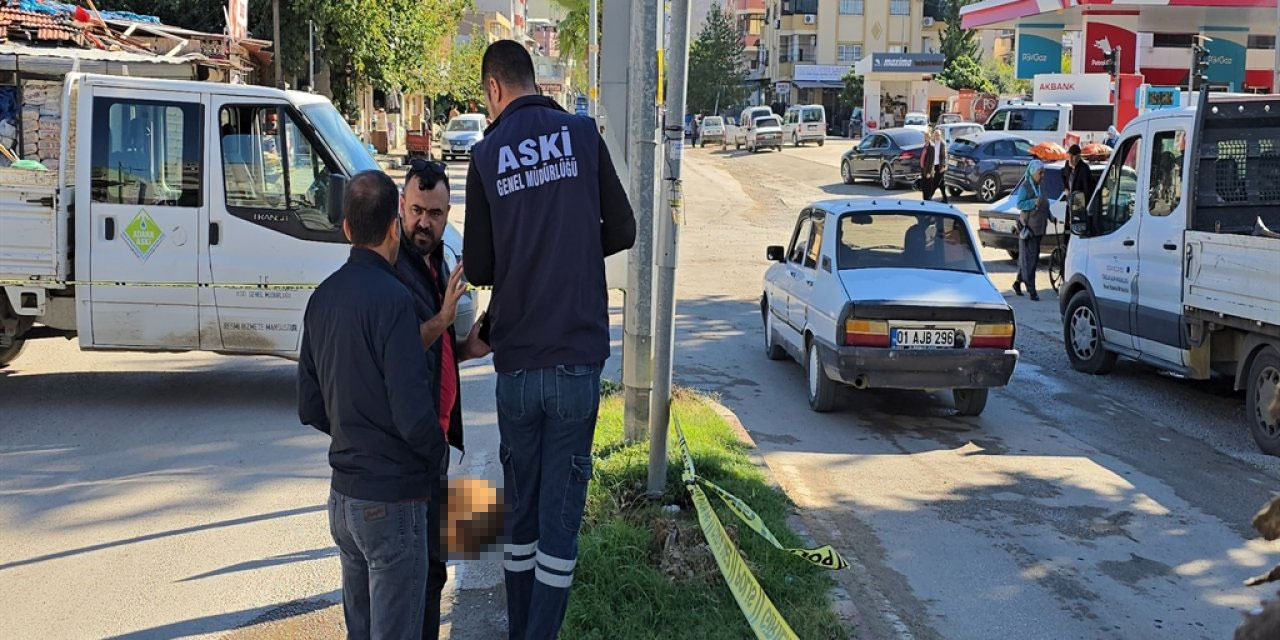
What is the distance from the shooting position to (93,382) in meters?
9.86

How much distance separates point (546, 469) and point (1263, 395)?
6548mm

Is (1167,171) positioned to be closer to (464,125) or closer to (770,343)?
(770,343)

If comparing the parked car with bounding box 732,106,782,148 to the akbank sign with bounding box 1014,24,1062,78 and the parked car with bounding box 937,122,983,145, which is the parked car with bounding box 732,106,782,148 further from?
the parked car with bounding box 937,122,983,145

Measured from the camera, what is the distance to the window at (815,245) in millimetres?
10039

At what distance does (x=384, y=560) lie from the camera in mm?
3580

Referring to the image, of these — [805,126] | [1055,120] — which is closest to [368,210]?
[1055,120]

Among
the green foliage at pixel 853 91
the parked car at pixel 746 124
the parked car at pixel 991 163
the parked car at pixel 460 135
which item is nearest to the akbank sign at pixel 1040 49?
the parked car at pixel 746 124

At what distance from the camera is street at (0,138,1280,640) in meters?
5.45

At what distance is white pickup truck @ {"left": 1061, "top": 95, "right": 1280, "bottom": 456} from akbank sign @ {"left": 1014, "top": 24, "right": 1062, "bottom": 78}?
39149mm

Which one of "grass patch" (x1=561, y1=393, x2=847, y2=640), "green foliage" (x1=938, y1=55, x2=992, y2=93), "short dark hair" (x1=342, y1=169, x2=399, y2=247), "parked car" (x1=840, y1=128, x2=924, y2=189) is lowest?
"grass patch" (x1=561, y1=393, x2=847, y2=640)

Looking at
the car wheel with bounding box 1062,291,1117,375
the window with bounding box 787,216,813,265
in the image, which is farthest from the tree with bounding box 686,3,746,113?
the window with bounding box 787,216,813,265

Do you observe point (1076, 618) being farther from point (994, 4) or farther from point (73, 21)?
point (994, 4)

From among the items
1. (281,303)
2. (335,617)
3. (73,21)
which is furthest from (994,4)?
(335,617)

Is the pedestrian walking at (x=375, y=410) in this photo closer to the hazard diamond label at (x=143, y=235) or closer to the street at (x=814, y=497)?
the street at (x=814, y=497)
